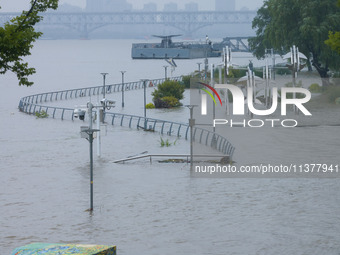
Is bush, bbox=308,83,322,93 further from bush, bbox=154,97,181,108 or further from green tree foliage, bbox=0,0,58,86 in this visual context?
green tree foliage, bbox=0,0,58,86

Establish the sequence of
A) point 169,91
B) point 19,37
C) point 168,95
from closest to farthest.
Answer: point 19,37 → point 168,95 → point 169,91

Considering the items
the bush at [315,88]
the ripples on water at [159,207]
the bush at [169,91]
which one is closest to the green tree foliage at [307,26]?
the bush at [315,88]

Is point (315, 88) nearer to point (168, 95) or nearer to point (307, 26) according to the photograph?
point (307, 26)

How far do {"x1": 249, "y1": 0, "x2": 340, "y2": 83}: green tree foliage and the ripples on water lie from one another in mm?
28778

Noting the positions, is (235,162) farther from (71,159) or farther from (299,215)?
(299,215)

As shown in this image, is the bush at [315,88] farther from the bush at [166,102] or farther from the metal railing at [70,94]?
the metal railing at [70,94]

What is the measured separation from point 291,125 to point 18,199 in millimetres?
25183

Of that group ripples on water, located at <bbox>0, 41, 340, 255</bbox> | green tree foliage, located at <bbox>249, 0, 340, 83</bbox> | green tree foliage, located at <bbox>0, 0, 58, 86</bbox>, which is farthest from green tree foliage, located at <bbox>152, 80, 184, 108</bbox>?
green tree foliage, located at <bbox>0, 0, 58, 86</bbox>

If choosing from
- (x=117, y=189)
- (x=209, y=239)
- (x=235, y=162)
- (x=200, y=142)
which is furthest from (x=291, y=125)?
(x=209, y=239)

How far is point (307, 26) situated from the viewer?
238ft

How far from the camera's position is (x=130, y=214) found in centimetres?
2822

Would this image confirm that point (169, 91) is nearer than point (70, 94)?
Yes

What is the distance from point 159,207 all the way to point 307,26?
4661 cm

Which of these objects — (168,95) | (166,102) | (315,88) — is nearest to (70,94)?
(168,95)
